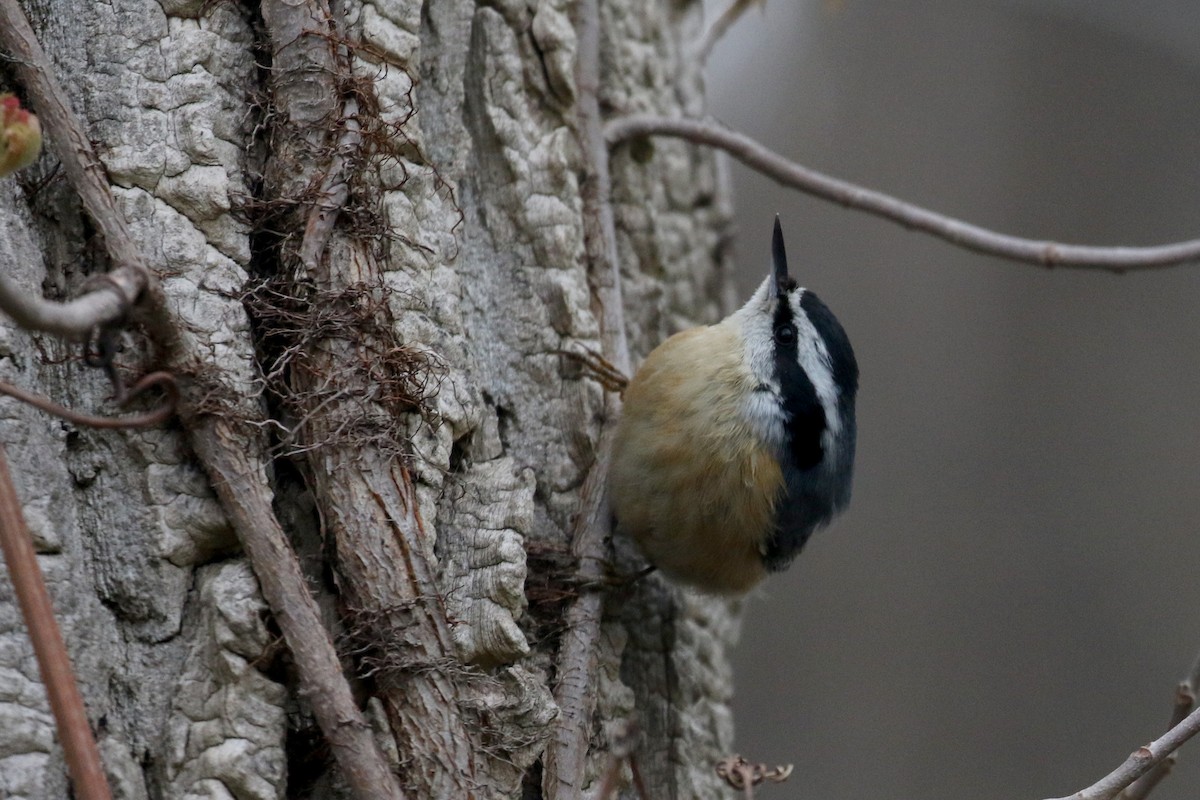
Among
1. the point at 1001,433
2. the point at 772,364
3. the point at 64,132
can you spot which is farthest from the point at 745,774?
the point at 1001,433

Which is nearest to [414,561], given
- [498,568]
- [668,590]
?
[498,568]

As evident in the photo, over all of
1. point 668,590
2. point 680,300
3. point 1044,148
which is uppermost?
point 1044,148

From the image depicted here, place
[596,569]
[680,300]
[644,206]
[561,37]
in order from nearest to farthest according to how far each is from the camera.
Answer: [596,569] → [561,37] → [644,206] → [680,300]

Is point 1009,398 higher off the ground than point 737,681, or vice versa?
point 1009,398

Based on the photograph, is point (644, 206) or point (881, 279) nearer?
point (644, 206)

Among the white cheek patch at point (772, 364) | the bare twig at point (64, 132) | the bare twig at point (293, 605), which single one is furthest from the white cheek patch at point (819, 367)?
the bare twig at point (64, 132)

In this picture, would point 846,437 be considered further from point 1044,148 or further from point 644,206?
point 1044,148

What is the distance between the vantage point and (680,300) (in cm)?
342

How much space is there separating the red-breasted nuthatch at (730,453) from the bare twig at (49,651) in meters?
1.31

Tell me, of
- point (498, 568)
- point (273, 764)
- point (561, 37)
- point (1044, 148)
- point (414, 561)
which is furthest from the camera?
point (1044, 148)

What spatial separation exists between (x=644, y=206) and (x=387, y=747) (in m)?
1.65

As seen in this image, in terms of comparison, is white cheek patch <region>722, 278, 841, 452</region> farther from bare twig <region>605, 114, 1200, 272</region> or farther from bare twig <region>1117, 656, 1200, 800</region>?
bare twig <region>1117, 656, 1200, 800</region>

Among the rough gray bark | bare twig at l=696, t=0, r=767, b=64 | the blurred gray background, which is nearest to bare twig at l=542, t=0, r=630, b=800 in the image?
the rough gray bark

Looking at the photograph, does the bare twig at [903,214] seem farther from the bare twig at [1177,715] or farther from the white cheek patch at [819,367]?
the bare twig at [1177,715]
